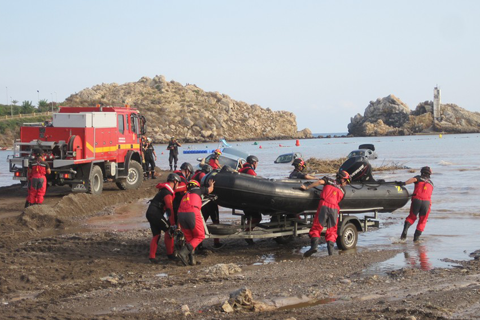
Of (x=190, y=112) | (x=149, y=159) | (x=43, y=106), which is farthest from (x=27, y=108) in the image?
(x=149, y=159)

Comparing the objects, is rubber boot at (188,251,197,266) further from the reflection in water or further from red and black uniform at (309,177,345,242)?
the reflection in water

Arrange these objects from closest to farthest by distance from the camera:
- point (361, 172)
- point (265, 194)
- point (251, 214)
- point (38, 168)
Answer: point (265, 194) < point (251, 214) < point (361, 172) < point (38, 168)

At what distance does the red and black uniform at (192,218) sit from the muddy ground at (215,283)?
483 millimetres

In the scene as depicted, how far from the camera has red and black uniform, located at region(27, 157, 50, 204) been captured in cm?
1487

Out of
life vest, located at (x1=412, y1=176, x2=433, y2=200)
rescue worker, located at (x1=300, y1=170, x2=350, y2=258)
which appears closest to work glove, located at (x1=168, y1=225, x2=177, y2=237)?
rescue worker, located at (x1=300, y1=170, x2=350, y2=258)

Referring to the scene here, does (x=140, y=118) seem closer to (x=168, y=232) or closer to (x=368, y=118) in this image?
(x=168, y=232)

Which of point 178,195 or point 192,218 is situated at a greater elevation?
point 178,195

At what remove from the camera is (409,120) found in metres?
147

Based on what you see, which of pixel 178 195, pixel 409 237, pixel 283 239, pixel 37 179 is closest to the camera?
pixel 178 195

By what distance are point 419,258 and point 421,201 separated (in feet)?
6.65

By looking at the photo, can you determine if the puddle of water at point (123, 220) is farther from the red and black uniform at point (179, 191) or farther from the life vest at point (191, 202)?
the life vest at point (191, 202)

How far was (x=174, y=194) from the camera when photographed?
33.8 ft

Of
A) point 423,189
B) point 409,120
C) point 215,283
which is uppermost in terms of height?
point 409,120

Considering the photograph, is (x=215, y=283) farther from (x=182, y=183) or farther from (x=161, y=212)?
(x=182, y=183)
